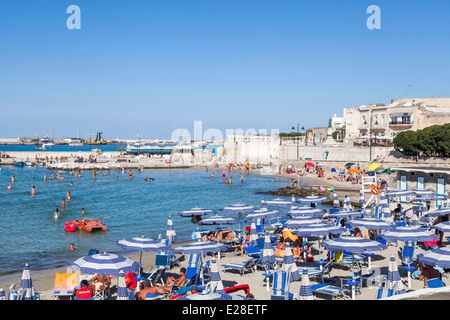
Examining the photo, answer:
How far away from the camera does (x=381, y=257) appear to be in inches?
578

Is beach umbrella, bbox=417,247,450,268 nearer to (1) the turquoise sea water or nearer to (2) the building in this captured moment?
(1) the turquoise sea water

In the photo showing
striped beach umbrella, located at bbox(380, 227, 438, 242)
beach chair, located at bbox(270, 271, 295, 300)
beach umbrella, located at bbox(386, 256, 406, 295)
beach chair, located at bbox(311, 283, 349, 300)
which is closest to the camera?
beach umbrella, located at bbox(386, 256, 406, 295)

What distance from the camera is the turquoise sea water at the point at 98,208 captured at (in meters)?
19.7

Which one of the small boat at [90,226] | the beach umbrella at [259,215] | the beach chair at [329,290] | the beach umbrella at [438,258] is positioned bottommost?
the small boat at [90,226]

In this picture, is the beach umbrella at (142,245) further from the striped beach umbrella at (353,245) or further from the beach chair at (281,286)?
the striped beach umbrella at (353,245)

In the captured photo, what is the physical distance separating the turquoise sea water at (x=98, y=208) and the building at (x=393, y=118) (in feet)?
88.8

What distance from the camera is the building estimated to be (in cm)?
6781

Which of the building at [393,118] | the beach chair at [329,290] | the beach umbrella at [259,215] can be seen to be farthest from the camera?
the building at [393,118]

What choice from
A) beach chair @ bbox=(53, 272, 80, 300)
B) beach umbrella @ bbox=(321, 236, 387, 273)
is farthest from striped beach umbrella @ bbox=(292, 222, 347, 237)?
beach chair @ bbox=(53, 272, 80, 300)

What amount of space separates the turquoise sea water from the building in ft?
88.8

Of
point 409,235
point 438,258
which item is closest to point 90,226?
point 409,235

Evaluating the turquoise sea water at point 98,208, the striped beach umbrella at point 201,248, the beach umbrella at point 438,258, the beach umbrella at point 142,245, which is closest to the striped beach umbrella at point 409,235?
the beach umbrella at point 438,258
